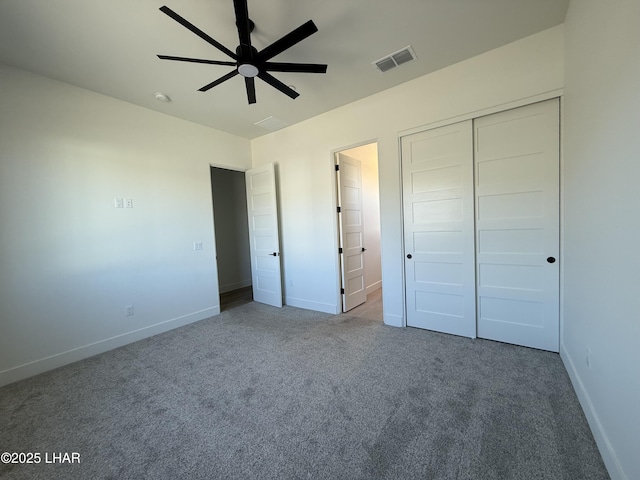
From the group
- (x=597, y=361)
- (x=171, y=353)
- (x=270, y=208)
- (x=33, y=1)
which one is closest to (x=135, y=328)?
(x=171, y=353)

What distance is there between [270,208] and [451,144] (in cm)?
275

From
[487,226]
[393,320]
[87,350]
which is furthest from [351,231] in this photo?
[87,350]

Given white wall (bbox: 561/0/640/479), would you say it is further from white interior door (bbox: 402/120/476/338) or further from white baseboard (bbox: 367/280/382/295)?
white baseboard (bbox: 367/280/382/295)

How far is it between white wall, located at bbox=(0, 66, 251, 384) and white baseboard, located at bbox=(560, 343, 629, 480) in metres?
4.16

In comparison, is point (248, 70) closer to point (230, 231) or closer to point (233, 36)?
point (233, 36)

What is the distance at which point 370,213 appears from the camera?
486 cm

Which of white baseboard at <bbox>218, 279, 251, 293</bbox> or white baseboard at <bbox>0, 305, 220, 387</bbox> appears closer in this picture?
white baseboard at <bbox>0, 305, 220, 387</bbox>

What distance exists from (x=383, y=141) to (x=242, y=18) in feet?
6.73

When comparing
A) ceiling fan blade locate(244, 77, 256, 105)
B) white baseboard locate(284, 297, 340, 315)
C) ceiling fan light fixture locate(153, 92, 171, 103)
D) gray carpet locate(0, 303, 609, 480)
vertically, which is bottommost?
gray carpet locate(0, 303, 609, 480)

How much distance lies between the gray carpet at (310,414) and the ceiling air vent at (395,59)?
2.98 m

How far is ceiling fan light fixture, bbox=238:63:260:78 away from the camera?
1.91 meters

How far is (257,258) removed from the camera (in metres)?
4.59

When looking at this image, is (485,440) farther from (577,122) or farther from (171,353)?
(171,353)

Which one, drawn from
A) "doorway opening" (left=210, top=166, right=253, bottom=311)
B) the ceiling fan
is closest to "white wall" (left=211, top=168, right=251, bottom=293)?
"doorway opening" (left=210, top=166, right=253, bottom=311)
